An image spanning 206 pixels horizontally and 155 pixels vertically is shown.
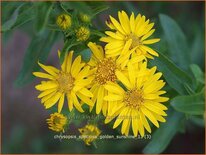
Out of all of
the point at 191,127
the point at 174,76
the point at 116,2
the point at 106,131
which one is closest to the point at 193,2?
the point at 116,2

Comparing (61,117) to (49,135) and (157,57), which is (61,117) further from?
(49,135)

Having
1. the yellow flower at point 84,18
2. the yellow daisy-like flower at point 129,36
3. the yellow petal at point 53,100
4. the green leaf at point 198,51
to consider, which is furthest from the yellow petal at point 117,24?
the green leaf at point 198,51

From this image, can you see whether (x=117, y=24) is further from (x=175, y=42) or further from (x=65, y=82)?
(x=175, y=42)

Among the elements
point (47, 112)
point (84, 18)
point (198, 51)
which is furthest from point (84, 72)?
point (47, 112)

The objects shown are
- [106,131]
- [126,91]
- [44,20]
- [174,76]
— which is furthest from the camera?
[106,131]

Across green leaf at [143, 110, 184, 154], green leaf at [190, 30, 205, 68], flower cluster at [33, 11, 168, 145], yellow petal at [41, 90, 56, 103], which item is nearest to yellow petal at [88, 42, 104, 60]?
flower cluster at [33, 11, 168, 145]

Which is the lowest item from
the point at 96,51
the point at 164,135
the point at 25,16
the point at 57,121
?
the point at 164,135
